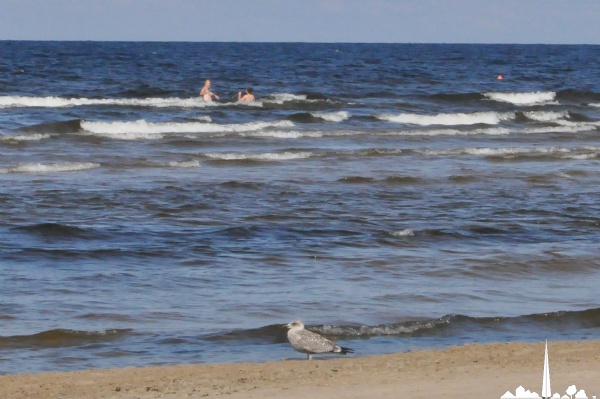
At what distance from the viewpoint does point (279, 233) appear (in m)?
13.1

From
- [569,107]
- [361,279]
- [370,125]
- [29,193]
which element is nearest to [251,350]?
[361,279]

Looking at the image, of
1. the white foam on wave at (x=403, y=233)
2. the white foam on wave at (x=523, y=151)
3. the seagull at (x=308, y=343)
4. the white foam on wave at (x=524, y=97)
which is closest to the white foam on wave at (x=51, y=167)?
→ the white foam on wave at (x=523, y=151)

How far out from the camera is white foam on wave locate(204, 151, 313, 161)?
2092 cm

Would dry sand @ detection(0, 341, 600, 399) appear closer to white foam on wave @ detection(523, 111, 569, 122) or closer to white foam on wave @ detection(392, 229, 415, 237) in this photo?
white foam on wave @ detection(392, 229, 415, 237)

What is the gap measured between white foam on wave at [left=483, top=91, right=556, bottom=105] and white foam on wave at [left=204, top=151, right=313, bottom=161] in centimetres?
1967

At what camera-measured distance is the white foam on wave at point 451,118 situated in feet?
100

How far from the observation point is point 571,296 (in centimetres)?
1016

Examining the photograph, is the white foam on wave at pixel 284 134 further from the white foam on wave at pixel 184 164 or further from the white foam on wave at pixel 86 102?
the white foam on wave at pixel 86 102

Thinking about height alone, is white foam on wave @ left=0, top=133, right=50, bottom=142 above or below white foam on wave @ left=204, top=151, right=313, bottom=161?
below

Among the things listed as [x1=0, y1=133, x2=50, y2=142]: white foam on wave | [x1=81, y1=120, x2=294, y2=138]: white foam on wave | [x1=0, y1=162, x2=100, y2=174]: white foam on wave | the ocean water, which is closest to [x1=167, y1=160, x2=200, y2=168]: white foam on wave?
the ocean water

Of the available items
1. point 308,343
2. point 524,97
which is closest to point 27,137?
point 308,343

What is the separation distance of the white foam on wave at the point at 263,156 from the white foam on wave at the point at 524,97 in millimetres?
19667

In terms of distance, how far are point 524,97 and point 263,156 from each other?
76.4 feet

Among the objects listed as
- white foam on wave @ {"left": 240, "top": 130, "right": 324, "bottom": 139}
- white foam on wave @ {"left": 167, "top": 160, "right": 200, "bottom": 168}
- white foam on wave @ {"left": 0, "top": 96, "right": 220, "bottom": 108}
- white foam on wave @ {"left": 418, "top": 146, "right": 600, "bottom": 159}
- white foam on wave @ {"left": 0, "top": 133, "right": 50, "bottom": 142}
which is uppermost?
white foam on wave @ {"left": 418, "top": 146, "right": 600, "bottom": 159}
